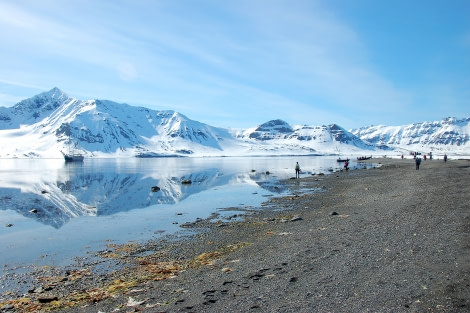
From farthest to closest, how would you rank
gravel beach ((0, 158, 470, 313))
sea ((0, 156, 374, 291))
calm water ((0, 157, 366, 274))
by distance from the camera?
calm water ((0, 157, 366, 274)) < sea ((0, 156, 374, 291)) < gravel beach ((0, 158, 470, 313))

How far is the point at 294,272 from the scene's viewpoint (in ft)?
42.5

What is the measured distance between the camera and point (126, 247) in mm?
20812

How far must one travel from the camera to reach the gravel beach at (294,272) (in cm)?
1036

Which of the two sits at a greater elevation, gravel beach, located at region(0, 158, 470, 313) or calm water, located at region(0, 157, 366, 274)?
gravel beach, located at region(0, 158, 470, 313)

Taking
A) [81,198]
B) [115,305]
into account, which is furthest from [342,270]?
[81,198]

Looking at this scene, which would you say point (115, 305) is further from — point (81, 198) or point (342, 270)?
point (81, 198)

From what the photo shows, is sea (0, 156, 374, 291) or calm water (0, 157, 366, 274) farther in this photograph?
calm water (0, 157, 366, 274)

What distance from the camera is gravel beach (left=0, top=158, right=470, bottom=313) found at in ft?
34.0

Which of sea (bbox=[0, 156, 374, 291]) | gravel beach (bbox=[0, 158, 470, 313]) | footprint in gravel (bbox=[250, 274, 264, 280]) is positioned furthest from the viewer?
sea (bbox=[0, 156, 374, 291])

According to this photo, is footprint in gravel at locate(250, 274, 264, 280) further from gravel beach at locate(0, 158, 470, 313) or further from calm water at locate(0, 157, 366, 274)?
calm water at locate(0, 157, 366, 274)

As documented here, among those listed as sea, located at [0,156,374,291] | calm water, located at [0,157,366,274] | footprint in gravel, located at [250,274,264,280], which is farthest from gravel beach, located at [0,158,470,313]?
calm water, located at [0,157,366,274]

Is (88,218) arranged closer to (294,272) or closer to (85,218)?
(85,218)

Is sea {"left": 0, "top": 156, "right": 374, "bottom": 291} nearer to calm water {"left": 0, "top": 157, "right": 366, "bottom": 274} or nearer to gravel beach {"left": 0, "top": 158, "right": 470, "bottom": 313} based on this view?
calm water {"left": 0, "top": 157, "right": 366, "bottom": 274}

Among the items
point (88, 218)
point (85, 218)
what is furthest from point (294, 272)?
point (85, 218)
